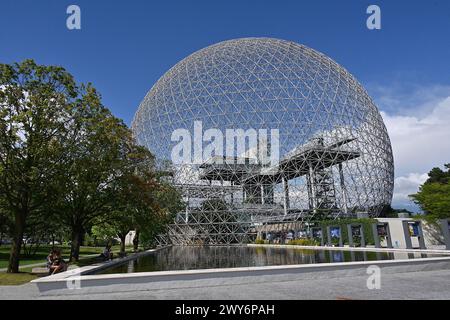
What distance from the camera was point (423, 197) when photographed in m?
34.9

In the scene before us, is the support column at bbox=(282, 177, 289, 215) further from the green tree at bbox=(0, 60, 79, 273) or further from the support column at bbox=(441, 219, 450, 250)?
the green tree at bbox=(0, 60, 79, 273)

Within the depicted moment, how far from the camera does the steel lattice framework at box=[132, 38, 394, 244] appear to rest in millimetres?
42031

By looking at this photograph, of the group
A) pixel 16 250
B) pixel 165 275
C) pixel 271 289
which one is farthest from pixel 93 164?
pixel 271 289

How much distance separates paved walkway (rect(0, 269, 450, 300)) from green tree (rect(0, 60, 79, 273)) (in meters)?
5.03

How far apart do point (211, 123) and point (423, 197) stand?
2448 cm

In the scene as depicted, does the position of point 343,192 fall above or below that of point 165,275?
above

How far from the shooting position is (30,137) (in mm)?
14320

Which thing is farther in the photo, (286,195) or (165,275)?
(286,195)

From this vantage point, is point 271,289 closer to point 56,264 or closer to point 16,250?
point 56,264

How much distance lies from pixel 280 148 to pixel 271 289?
3244 cm

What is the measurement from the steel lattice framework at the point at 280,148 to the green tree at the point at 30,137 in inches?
1102

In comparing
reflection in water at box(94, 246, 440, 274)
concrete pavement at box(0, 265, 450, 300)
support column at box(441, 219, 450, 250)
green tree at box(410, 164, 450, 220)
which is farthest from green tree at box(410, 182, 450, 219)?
concrete pavement at box(0, 265, 450, 300)
